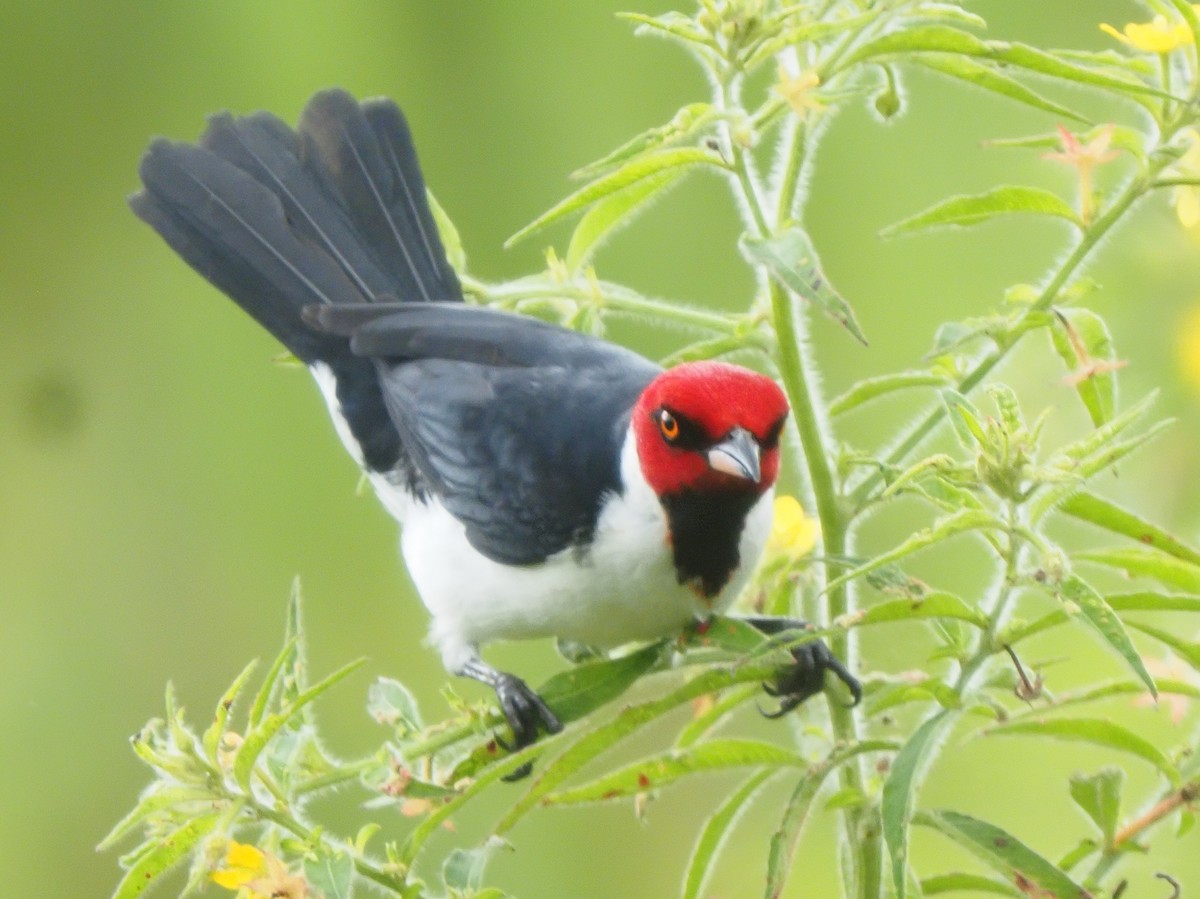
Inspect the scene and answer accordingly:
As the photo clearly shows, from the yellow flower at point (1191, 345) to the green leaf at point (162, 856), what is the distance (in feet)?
4.93

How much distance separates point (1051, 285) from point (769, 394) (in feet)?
0.95

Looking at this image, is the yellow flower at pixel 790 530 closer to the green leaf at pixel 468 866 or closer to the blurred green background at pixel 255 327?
the green leaf at pixel 468 866

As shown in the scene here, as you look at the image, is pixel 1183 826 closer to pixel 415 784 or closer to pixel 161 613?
pixel 415 784

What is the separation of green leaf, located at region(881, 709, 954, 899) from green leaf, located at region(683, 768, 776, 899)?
0.56 ft

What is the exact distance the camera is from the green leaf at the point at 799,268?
1165mm

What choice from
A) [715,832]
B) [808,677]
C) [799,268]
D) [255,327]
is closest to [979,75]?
[799,268]

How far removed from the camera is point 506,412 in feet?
6.15

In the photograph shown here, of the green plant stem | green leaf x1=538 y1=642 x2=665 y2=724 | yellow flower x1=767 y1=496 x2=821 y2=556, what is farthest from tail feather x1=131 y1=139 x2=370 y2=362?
green leaf x1=538 y1=642 x2=665 y2=724

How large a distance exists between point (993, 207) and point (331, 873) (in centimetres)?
72

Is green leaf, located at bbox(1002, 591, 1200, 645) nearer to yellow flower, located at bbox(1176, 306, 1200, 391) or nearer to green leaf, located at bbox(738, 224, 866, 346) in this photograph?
green leaf, located at bbox(738, 224, 866, 346)

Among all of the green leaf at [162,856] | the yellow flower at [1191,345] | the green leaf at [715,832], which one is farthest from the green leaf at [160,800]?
the yellow flower at [1191,345]

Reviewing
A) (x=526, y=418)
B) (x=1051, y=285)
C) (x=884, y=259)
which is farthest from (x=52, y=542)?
(x=1051, y=285)

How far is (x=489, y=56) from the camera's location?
3984 mm

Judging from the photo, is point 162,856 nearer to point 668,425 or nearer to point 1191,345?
point 668,425
